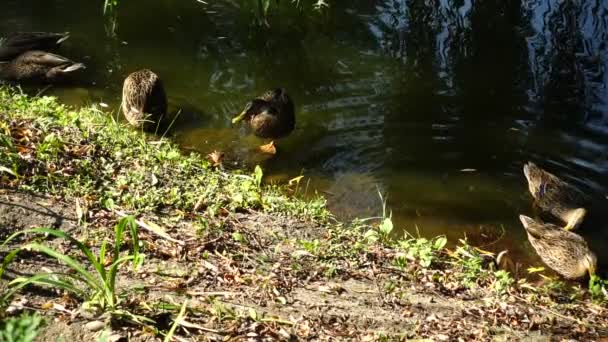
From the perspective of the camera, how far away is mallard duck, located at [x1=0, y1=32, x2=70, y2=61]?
922 centimetres

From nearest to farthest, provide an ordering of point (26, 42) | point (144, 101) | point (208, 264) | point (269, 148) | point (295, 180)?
point (208, 264) < point (295, 180) < point (269, 148) < point (144, 101) < point (26, 42)

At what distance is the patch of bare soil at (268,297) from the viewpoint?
369 cm

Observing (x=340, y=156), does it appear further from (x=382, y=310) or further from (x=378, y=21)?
(x=378, y=21)

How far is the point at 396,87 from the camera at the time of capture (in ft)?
29.2

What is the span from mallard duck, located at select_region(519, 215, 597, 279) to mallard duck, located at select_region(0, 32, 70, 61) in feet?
23.0

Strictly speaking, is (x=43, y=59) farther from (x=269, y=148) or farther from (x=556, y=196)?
(x=556, y=196)

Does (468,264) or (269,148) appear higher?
(269,148)

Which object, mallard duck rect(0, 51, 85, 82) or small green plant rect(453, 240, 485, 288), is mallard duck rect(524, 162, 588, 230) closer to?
small green plant rect(453, 240, 485, 288)

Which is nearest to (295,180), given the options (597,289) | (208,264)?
(208,264)

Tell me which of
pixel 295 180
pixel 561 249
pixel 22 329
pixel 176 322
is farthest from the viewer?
pixel 295 180

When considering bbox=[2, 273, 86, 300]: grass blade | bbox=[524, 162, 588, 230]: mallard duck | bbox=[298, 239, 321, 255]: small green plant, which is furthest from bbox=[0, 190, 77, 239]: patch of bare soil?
bbox=[524, 162, 588, 230]: mallard duck

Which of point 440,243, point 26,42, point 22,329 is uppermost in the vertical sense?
point 22,329

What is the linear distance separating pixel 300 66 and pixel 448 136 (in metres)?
2.69

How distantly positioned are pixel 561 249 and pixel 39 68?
693 centimetres
